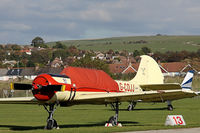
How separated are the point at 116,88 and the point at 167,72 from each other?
120 m

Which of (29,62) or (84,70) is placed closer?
(84,70)

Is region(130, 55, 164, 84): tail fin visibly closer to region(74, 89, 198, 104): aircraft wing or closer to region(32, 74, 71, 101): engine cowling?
region(74, 89, 198, 104): aircraft wing

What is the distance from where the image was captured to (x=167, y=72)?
140375mm

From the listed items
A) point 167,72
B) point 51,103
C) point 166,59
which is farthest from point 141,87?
point 166,59

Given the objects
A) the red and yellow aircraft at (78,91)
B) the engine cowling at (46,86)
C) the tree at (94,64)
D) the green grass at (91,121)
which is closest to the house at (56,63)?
the tree at (94,64)

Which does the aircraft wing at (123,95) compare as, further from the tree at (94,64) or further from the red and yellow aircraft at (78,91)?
the tree at (94,64)

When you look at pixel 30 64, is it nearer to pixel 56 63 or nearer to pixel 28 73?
pixel 56 63

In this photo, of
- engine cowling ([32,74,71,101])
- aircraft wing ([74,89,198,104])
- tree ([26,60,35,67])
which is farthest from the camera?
tree ([26,60,35,67])

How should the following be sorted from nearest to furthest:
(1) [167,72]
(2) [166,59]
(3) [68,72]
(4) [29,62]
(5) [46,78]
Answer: (5) [46,78]
(3) [68,72]
(1) [167,72]
(2) [166,59]
(4) [29,62]

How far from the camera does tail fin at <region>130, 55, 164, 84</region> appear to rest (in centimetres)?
2508

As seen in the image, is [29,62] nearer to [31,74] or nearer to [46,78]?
[31,74]

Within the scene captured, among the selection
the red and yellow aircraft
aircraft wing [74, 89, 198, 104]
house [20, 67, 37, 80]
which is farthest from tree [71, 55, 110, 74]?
aircraft wing [74, 89, 198, 104]

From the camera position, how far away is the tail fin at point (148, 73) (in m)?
25.1

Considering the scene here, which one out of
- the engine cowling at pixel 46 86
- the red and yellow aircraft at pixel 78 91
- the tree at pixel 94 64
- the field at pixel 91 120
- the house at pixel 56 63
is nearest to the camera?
the engine cowling at pixel 46 86
